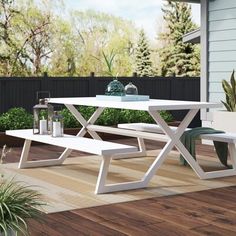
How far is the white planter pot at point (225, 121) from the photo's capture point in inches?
271

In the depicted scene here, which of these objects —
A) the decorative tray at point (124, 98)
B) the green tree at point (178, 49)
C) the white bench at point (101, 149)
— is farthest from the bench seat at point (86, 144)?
the green tree at point (178, 49)

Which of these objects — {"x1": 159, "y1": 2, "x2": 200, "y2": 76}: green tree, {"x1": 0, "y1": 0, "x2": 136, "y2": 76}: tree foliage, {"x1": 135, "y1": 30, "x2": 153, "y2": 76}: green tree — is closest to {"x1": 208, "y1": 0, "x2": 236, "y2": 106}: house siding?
{"x1": 0, "y1": 0, "x2": 136, "y2": 76}: tree foliage

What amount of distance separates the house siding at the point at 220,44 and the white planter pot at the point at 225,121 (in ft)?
2.54

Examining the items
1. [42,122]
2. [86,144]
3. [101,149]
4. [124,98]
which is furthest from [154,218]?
[42,122]

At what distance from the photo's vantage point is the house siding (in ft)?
25.1

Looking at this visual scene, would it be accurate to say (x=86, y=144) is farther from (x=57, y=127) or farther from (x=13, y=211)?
(x=13, y=211)

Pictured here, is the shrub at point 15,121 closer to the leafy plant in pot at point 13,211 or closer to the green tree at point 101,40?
the leafy plant in pot at point 13,211

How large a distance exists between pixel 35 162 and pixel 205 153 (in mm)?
2163

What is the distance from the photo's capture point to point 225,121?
23.0 feet

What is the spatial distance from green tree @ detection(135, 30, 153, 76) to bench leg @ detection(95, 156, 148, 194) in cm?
1328

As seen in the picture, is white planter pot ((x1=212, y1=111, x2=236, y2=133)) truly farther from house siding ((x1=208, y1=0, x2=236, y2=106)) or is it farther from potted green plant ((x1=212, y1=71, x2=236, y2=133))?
house siding ((x1=208, y1=0, x2=236, y2=106))

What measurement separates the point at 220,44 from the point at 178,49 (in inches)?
427

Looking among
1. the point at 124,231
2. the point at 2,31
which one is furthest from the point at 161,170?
the point at 2,31

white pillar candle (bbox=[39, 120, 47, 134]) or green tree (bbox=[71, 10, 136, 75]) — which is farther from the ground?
green tree (bbox=[71, 10, 136, 75])
